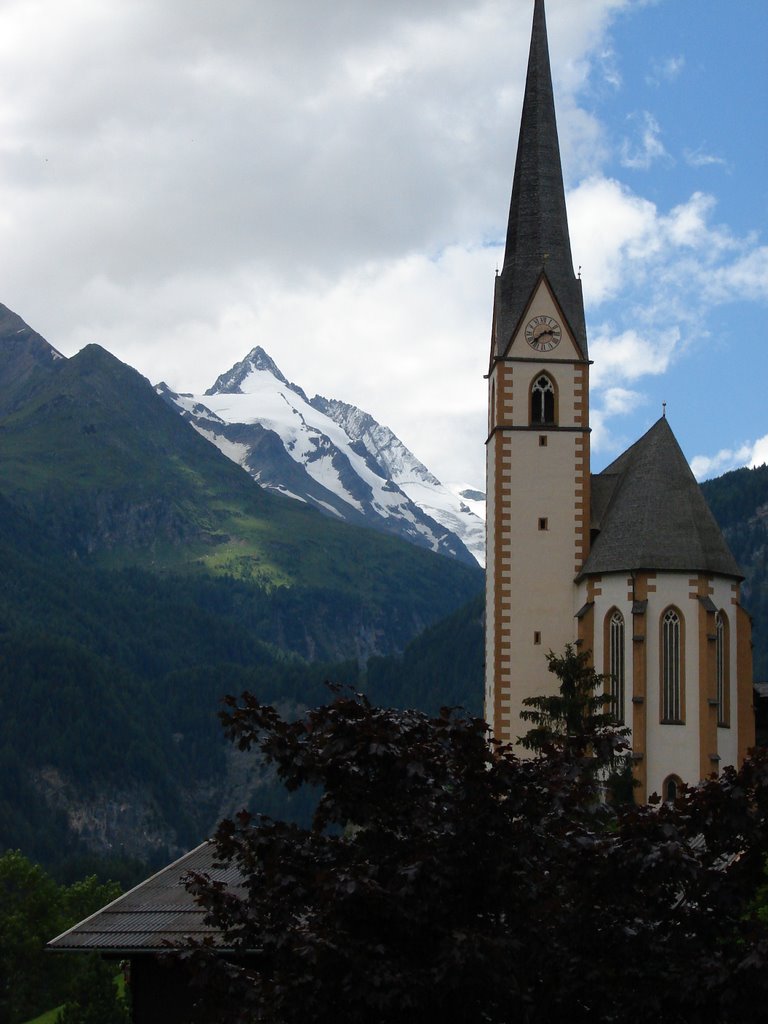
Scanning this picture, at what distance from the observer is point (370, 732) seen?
72.0 ft

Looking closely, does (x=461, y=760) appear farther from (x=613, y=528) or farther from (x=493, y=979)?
(x=613, y=528)

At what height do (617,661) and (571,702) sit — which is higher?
(617,661)

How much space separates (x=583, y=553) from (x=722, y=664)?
7.55 metres

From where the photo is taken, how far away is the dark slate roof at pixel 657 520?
225ft

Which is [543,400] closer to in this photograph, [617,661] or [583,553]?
[583,553]

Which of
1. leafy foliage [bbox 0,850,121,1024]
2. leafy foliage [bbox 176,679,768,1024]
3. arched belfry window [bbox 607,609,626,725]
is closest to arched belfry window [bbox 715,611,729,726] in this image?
arched belfry window [bbox 607,609,626,725]

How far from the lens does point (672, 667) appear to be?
67.6 meters

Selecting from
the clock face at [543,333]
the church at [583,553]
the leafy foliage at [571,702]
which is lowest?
the leafy foliage at [571,702]

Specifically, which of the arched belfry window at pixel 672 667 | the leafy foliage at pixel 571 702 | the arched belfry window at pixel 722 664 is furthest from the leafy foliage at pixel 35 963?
the arched belfry window at pixel 722 664

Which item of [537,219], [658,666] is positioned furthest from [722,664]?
[537,219]

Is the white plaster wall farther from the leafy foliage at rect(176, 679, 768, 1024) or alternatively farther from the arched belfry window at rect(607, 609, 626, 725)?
the leafy foliage at rect(176, 679, 768, 1024)

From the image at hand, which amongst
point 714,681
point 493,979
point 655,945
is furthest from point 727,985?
point 714,681

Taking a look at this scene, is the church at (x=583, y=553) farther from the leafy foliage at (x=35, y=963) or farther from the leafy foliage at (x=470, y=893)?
the leafy foliage at (x=470, y=893)

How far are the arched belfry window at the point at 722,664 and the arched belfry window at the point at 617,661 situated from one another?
3.73 meters
